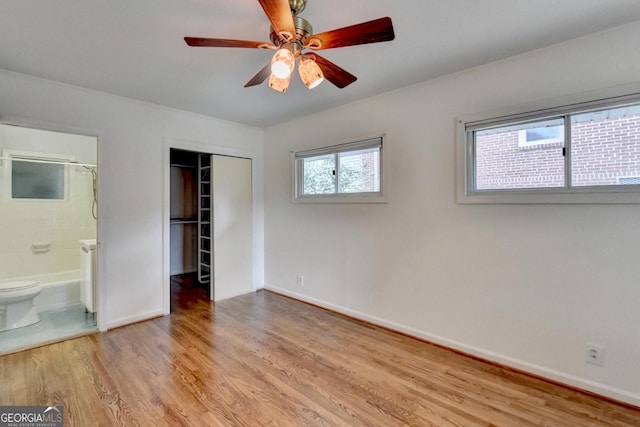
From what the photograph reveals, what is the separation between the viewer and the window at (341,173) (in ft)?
10.7

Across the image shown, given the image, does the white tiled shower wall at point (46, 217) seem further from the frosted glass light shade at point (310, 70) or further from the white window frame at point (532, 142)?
the white window frame at point (532, 142)

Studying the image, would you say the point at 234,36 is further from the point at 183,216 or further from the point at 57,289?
the point at 183,216

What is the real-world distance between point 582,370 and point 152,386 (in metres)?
3.07

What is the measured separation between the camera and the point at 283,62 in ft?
5.11

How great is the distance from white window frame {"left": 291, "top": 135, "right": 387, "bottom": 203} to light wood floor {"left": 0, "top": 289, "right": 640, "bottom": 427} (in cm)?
143

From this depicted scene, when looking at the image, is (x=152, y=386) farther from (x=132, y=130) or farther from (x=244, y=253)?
(x=132, y=130)

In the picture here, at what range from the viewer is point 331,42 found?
5.23 feet

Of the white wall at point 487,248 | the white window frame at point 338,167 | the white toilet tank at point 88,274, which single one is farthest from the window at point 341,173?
the white toilet tank at point 88,274

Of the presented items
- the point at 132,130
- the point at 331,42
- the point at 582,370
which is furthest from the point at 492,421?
the point at 132,130

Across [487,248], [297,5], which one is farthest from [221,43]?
[487,248]

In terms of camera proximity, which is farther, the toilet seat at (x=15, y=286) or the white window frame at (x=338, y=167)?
the white window frame at (x=338, y=167)

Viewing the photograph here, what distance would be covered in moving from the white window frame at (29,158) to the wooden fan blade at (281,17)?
12.5 feet

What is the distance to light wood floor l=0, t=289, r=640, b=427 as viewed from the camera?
181 centimetres

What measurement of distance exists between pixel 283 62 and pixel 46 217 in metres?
4.09
